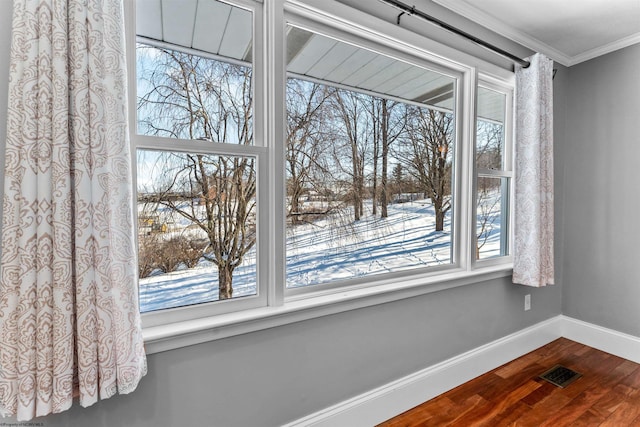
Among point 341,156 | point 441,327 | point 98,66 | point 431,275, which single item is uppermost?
point 98,66

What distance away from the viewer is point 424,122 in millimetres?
2092

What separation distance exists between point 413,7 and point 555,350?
2.78 metres

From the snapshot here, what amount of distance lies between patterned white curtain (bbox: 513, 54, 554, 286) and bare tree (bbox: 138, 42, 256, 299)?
197 centimetres

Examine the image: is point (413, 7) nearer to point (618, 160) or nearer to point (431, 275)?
point (431, 275)

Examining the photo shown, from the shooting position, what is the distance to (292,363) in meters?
1.52

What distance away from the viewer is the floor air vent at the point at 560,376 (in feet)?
7.13

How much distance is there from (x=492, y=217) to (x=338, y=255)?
1.43 meters

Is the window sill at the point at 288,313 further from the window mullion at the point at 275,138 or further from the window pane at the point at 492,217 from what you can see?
the window pane at the point at 492,217

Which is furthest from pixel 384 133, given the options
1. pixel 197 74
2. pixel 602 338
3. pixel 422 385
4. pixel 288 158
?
pixel 602 338

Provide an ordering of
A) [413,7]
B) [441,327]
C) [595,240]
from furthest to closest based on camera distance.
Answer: [595,240], [441,327], [413,7]

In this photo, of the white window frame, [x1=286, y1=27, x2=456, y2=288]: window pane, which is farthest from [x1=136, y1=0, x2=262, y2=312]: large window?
the white window frame

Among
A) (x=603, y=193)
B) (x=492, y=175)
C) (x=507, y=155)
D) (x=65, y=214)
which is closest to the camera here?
(x=65, y=214)

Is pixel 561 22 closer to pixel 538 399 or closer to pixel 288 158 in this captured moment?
pixel 288 158

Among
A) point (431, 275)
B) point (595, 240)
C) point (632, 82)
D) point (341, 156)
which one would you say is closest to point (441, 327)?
point (431, 275)
